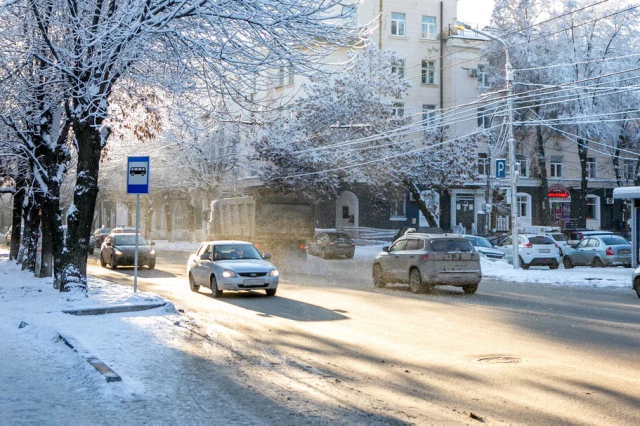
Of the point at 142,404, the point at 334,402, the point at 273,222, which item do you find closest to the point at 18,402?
the point at 142,404

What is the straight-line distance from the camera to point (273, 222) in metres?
32.9

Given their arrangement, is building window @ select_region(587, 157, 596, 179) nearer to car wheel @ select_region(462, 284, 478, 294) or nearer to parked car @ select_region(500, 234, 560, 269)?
parked car @ select_region(500, 234, 560, 269)

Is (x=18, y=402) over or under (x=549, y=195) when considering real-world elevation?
under

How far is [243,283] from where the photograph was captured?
18016mm

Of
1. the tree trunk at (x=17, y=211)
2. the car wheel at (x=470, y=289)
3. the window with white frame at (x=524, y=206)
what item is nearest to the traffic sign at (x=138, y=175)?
the car wheel at (x=470, y=289)

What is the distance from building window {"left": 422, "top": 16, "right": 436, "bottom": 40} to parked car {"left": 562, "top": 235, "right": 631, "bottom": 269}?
104 feet

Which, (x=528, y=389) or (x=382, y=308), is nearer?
(x=528, y=389)

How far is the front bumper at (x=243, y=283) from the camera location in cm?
1800

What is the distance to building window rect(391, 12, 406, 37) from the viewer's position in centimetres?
5844

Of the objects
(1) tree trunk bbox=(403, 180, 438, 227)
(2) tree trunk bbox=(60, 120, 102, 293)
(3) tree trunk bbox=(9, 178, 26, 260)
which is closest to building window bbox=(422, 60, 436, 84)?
(1) tree trunk bbox=(403, 180, 438, 227)

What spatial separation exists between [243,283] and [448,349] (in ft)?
27.2

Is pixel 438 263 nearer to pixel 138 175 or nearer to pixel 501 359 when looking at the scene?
pixel 138 175

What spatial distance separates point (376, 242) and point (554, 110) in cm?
1562

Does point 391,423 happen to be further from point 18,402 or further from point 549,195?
point 549,195
